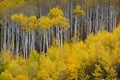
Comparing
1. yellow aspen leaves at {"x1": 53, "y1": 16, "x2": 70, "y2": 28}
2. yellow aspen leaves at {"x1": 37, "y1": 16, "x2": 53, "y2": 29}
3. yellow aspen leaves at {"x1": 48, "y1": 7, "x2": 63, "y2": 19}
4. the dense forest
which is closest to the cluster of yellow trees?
the dense forest

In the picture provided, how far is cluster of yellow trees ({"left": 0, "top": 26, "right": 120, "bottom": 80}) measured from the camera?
40.1 m

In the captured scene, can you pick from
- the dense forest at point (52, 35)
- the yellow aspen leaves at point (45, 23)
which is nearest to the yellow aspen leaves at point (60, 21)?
the dense forest at point (52, 35)

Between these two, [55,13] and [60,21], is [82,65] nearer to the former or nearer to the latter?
[60,21]

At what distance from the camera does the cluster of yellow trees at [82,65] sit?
40.1 meters

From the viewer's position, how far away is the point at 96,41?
43125mm

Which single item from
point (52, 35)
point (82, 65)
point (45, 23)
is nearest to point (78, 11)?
point (52, 35)

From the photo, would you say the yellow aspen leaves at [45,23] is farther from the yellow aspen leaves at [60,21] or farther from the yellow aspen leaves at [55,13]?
the yellow aspen leaves at [55,13]

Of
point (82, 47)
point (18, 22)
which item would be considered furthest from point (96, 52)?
point (18, 22)

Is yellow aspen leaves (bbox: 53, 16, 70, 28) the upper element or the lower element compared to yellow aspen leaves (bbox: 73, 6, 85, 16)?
lower

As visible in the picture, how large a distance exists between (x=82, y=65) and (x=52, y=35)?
21.3 m

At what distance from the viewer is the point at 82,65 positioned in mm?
42031

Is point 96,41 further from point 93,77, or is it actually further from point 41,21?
point 41,21

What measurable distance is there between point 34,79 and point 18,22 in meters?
18.5

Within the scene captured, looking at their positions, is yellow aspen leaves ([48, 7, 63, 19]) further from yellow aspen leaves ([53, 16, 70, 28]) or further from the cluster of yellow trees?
the cluster of yellow trees
